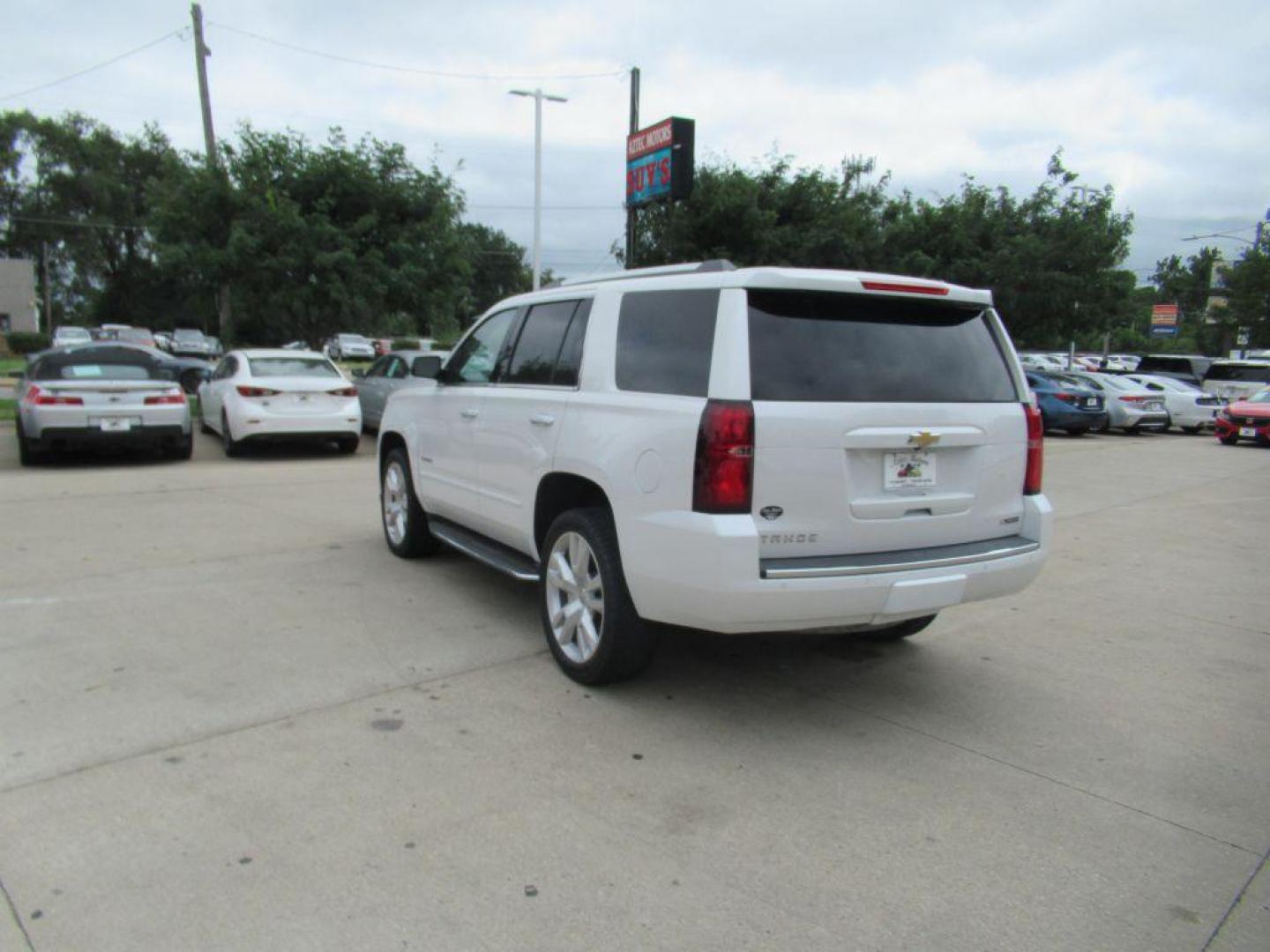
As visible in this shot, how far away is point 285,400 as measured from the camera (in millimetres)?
12352

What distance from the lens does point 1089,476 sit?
43.3 ft

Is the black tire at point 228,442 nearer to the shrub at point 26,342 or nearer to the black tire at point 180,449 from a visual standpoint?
the black tire at point 180,449

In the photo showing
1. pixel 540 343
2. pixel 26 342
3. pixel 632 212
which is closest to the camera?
pixel 540 343

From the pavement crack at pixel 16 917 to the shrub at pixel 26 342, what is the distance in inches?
2173

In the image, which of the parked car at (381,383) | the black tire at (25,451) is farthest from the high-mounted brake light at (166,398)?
the parked car at (381,383)

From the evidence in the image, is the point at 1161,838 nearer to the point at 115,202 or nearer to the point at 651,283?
the point at 651,283

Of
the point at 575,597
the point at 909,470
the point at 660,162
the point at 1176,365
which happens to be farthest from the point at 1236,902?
the point at 1176,365

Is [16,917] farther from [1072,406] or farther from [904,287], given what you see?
[1072,406]

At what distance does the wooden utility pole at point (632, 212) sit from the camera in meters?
17.8

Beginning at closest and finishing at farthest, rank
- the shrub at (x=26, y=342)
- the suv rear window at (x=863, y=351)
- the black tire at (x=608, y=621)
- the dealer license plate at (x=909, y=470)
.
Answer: the suv rear window at (x=863, y=351) < the dealer license plate at (x=909, y=470) < the black tire at (x=608, y=621) < the shrub at (x=26, y=342)

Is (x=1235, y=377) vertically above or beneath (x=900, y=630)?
above

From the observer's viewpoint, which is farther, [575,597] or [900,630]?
[900,630]

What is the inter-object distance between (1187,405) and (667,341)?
22149 millimetres

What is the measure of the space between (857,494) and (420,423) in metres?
3.50
